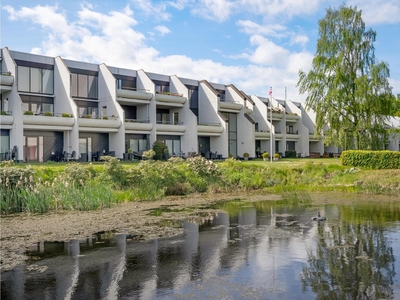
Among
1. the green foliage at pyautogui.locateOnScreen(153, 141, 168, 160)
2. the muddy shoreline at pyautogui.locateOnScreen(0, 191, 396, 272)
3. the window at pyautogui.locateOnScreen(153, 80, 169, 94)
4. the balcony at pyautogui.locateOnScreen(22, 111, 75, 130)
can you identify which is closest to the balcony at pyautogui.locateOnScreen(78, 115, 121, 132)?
the balcony at pyautogui.locateOnScreen(22, 111, 75, 130)

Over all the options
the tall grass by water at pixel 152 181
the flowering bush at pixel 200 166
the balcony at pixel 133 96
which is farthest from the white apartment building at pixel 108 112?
the flowering bush at pixel 200 166

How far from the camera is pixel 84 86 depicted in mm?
38844

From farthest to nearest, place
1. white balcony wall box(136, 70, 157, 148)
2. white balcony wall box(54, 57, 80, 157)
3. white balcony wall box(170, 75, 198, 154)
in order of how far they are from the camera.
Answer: white balcony wall box(170, 75, 198, 154) → white balcony wall box(136, 70, 157, 148) → white balcony wall box(54, 57, 80, 157)

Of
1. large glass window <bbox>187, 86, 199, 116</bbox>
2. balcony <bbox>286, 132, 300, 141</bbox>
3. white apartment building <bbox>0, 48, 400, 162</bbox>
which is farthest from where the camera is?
balcony <bbox>286, 132, 300, 141</bbox>

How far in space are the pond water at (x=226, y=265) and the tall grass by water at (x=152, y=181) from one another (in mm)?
4927

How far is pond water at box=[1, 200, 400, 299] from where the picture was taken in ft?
19.9

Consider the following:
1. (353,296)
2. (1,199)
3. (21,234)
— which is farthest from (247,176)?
(353,296)

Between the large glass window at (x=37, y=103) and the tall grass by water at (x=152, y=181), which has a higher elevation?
the large glass window at (x=37, y=103)

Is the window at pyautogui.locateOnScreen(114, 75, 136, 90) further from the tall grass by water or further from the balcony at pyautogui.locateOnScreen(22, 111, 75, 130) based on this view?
the tall grass by water

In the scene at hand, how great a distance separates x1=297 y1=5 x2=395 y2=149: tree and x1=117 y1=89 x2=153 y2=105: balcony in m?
14.6

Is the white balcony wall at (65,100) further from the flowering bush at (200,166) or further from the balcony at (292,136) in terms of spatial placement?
the balcony at (292,136)

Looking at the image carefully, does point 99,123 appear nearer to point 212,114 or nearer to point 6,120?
point 6,120

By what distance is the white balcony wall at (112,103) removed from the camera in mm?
37000

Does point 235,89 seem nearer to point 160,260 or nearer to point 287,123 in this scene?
point 287,123
